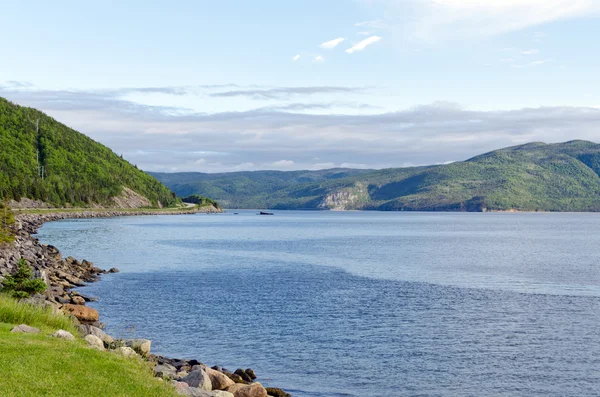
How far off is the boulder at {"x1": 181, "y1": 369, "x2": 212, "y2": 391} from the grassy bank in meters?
1.74

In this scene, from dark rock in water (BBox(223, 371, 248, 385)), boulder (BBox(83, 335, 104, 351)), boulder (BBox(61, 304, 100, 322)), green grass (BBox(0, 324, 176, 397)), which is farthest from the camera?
boulder (BBox(61, 304, 100, 322))

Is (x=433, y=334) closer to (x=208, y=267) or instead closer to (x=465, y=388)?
(x=465, y=388)

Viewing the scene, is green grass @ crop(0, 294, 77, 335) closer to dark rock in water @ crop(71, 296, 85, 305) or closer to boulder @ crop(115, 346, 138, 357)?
boulder @ crop(115, 346, 138, 357)

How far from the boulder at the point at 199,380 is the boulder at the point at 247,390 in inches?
55.1

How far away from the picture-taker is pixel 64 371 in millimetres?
18062

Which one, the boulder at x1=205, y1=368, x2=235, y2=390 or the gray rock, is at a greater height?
the gray rock

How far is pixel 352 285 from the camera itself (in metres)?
59.3

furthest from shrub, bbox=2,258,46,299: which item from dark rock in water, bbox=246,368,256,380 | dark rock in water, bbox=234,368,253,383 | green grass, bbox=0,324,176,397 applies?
green grass, bbox=0,324,176,397

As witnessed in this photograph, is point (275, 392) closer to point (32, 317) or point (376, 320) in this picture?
point (32, 317)

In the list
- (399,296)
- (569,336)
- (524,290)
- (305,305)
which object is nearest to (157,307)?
(305,305)

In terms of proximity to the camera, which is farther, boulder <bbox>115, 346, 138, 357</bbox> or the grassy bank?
boulder <bbox>115, 346, 138, 357</bbox>

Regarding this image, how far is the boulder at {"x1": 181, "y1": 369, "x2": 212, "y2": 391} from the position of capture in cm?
2281

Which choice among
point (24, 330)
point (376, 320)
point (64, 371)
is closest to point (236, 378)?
point (24, 330)

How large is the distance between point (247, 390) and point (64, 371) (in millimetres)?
8350
